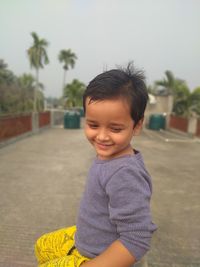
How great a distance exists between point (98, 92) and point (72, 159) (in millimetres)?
8550

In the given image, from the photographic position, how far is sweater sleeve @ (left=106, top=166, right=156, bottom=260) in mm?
1240

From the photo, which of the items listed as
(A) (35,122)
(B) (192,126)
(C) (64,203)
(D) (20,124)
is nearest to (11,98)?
(A) (35,122)

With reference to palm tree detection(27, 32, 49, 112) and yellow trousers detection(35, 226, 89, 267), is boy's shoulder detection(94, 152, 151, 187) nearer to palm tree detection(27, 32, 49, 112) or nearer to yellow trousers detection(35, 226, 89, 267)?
yellow trousers detection(35, 226, 89, 267)

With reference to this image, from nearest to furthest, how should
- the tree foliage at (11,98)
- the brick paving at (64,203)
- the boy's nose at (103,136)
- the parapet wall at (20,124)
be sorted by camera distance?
the boy's nose at (103,136), the brick paving at (64,203), the parapet wall at (20,124), the tree foliage at (11,98)

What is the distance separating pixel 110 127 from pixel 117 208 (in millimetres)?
330

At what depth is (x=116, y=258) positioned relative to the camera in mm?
1221

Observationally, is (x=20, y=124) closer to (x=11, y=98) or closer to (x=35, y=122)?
(x=35, y=122)

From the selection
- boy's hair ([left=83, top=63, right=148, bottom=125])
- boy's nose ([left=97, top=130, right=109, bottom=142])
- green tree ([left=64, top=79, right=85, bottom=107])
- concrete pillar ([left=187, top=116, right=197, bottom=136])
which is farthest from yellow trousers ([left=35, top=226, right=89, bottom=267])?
green tree ([left=64, top=79, right=85, bottom=107])

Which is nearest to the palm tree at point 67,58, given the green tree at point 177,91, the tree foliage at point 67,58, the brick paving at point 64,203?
the tree foliage at point 67,58

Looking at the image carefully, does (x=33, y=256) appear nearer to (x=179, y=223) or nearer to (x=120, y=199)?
(x=179, y=223)

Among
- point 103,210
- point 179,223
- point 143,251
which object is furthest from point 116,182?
point 179,223

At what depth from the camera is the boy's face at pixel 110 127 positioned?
49.8 inches

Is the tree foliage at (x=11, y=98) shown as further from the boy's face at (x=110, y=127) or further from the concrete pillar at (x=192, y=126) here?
the boy's face at (x=110, y=127)

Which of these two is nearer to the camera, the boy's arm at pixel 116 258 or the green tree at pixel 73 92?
the boy's arm at pixel 116 258
